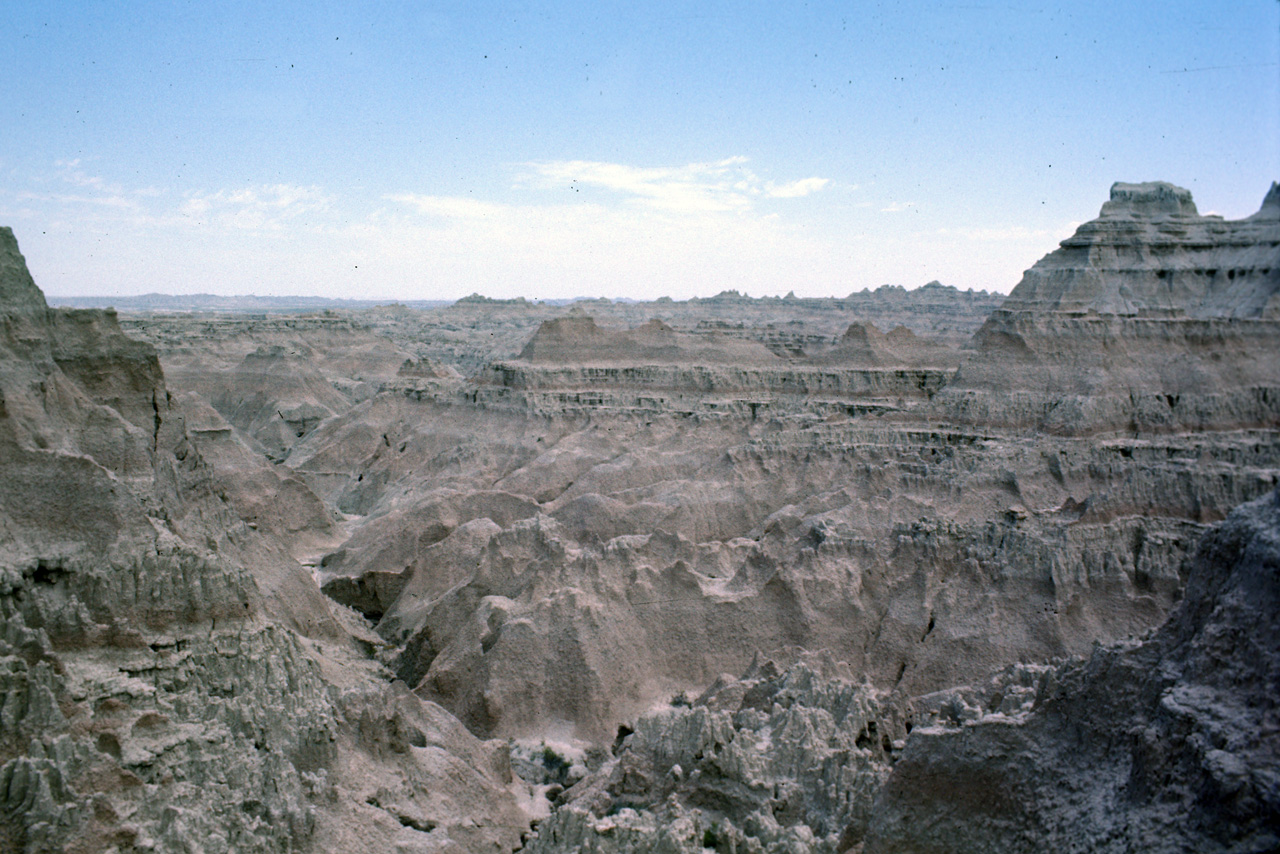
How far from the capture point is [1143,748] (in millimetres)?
8953

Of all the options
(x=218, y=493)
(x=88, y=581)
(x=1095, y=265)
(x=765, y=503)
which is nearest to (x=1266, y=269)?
(x=1095, y=265)

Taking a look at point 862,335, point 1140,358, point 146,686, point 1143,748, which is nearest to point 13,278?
point 146,686

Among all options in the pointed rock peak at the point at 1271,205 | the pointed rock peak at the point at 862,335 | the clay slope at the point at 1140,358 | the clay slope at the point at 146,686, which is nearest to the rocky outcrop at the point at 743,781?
the clay slope at the point at 146,686

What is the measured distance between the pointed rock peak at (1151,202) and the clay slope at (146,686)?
45.2 m

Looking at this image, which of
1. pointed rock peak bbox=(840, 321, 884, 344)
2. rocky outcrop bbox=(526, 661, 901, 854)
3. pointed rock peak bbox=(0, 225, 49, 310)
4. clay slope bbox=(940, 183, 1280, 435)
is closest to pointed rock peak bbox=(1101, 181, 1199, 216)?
clay slope bbox=(940, 183, 1280, 435)

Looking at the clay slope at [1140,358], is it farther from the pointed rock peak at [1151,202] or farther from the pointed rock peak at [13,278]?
the pointed rock peak at [13,278]

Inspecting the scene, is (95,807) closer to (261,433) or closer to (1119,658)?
(1119,658)

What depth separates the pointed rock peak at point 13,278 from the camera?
1521 cm

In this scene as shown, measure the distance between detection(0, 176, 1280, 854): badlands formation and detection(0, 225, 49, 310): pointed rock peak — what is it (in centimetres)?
5

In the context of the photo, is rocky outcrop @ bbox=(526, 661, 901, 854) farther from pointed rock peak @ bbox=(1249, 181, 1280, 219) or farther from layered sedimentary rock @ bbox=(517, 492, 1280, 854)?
pointed rock peak @ bbox=(1249, 181, 1280, 219)

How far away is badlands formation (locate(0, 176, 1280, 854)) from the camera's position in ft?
33.7

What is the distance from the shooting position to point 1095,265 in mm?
46312

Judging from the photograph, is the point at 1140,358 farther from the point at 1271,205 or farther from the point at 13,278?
the point at 13,278

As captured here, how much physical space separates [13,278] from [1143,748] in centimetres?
1667
